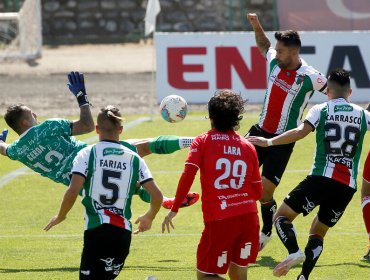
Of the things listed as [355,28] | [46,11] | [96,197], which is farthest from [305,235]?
[46,11]

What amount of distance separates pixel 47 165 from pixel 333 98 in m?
3.08

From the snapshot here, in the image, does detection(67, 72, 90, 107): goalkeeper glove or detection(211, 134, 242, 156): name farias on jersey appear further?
detection(67, 72, 90, 107): goalkeeper glove

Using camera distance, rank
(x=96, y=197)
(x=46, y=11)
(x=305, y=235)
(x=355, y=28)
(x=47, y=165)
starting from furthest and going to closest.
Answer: (x=46, y=11) → (x=355, y=28) → (x=305, y=235) → (x=47, y=165) → (x=96, y=197)

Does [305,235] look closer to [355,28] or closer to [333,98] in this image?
[333,98]

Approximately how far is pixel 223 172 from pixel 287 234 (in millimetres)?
1726

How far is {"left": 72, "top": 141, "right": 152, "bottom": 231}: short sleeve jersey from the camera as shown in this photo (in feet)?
27.9

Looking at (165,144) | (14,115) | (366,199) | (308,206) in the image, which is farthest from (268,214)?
(14,115)

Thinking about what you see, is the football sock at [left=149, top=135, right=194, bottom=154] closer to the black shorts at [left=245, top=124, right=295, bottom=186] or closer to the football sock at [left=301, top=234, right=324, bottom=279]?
the black shorts at [left=245, top=124, right=295, bottom=186]

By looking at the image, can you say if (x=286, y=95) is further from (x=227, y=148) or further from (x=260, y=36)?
(x=227, y=148)

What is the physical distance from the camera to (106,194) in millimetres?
8547

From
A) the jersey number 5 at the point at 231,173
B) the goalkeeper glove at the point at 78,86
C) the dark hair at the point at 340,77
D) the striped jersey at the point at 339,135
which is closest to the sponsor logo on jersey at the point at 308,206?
the striped jersey at the point at 339,135

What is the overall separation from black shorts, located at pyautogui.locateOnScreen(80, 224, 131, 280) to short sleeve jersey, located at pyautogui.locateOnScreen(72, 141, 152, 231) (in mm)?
66

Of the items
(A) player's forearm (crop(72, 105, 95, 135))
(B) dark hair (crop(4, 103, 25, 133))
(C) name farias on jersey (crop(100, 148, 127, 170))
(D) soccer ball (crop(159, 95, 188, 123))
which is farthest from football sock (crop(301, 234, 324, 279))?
(B) dark hair (crop(4, 103, 25, 133))

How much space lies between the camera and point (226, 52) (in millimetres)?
23406
